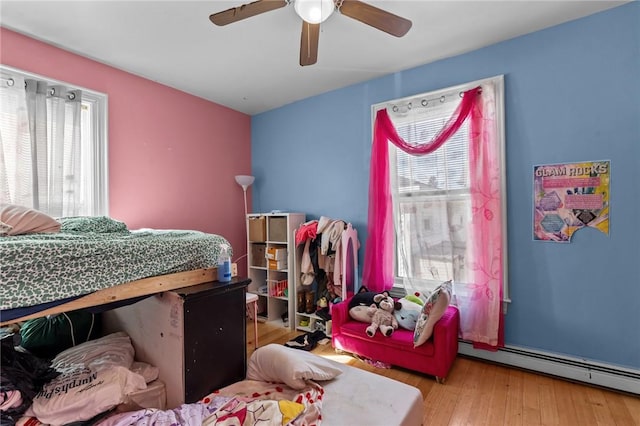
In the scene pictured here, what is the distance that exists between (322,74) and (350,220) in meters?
1.56

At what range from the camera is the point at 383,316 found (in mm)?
2504

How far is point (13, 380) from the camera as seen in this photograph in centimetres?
135

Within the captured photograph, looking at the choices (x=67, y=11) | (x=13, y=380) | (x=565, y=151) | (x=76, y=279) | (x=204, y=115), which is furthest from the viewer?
(x=204, y=115)

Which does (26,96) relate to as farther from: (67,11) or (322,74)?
(322,74)

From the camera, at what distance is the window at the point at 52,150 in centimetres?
217

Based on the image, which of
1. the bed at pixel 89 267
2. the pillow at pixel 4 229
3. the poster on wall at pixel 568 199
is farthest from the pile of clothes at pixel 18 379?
the poster on wall at pixel 568 199

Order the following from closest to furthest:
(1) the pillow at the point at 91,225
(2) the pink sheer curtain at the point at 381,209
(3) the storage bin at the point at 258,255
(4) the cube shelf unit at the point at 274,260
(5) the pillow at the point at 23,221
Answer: (5) the pillow at the point at 23,221 < (1) the pillow at the point at 91,225 < (2) the pink sheer curtain at the point at 381,209 < (4) the cube shelf unit at the point at 274,260 < (3) the storage bin at the point at 258,255

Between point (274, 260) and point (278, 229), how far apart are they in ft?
1.18

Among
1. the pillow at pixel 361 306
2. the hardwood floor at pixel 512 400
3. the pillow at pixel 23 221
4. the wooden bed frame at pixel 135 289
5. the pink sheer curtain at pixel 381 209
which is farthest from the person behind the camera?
the pink sheer curtain at pixel 381 209

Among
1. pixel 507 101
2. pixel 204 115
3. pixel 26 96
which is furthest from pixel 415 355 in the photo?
pixel 26 96

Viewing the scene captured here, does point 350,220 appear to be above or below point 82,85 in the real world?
below

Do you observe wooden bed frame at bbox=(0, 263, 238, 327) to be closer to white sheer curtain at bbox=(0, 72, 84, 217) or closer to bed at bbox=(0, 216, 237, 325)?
bed at bbox=(0, 216, 237, 325)

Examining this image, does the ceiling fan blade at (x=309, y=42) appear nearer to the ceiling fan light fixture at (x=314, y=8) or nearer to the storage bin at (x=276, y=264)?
the ceiling fan light fixture at (x=314, y=8)

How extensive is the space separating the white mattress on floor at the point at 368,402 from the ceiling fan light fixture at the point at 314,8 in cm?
201
